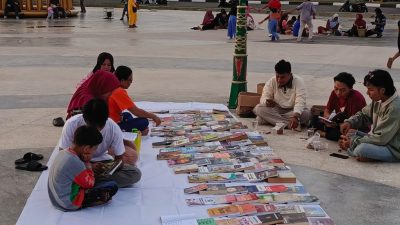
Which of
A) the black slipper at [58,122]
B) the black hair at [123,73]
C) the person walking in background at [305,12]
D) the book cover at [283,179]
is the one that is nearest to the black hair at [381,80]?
the book cover at [283,179]

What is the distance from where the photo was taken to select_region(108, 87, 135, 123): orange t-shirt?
5.73m

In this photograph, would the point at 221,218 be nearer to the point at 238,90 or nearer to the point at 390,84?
the point at 390,84

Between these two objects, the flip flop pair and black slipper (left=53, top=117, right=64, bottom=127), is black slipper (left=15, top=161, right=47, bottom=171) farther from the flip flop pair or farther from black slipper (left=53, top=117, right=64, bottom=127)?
black slipper (left=53, top=117, right=64, bottom=127)

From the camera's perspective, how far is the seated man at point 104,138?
14.2 ft

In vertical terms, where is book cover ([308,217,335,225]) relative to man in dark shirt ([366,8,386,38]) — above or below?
below

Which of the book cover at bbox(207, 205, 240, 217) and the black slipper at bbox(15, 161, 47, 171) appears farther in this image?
the black slipper at bbox(15, 161, 47, 171)

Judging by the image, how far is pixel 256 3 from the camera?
4059cm

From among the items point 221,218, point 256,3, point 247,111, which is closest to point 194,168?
point 221,218

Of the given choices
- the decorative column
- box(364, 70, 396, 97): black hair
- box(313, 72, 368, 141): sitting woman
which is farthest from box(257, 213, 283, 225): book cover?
the decorative column

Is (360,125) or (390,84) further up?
(390,84)

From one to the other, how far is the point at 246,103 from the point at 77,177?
13.1ft

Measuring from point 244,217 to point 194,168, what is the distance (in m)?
1.16

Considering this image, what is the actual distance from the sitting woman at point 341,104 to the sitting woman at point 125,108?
2.07 meters

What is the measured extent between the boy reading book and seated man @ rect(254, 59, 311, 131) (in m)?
3.31
